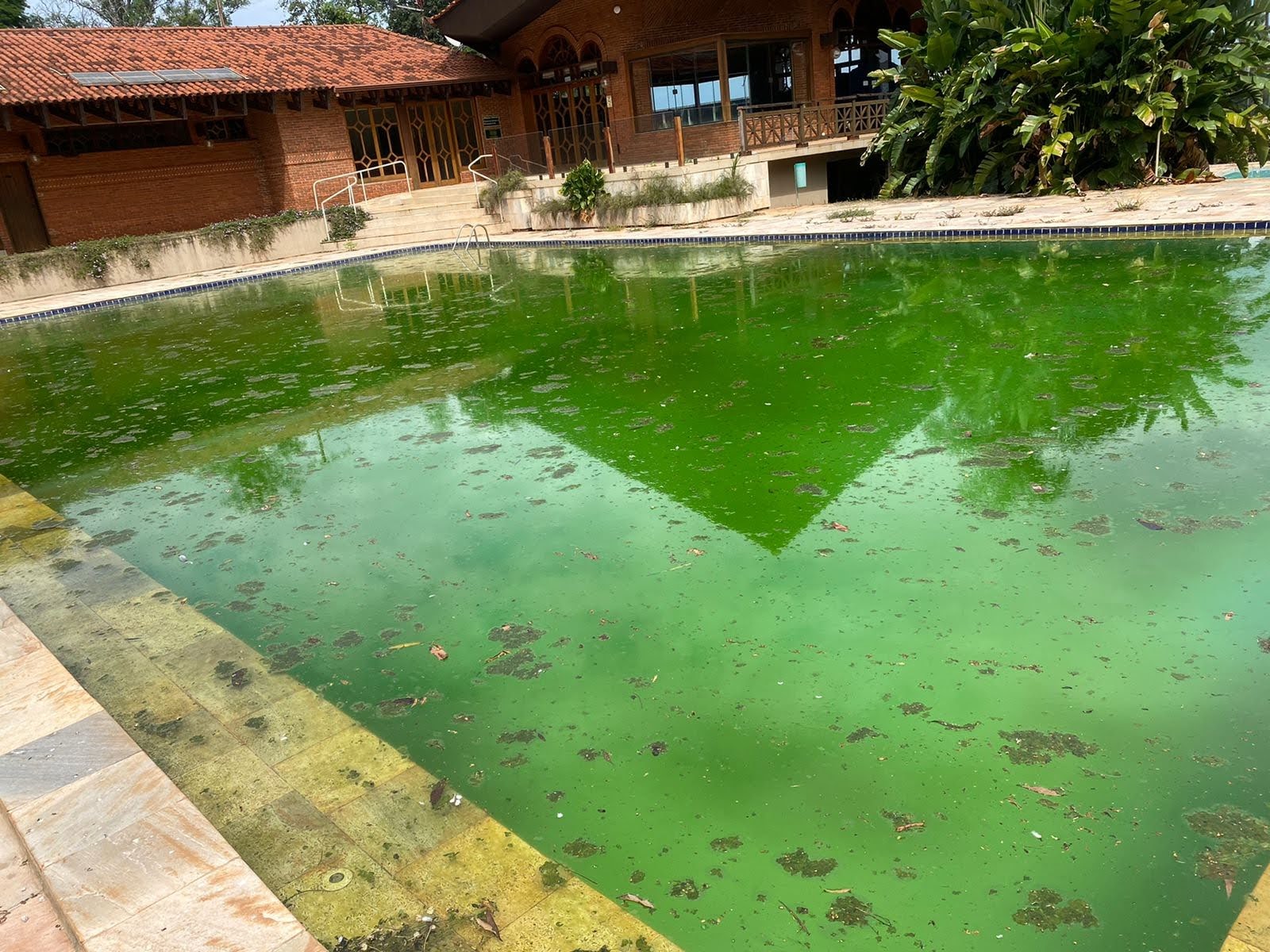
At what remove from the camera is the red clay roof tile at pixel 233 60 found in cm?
1597

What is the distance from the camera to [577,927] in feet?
6.72

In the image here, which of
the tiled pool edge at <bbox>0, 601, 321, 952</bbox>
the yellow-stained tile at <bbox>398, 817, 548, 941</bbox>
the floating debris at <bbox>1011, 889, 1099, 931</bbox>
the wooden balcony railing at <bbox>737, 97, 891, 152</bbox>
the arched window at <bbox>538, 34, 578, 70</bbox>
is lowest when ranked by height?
the floating debris at <bbox>1011, 889, 1099, 931</bbox>

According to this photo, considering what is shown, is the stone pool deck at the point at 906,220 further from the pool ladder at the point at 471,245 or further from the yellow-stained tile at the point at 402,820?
the yellow-stained tile at the point at 402,820

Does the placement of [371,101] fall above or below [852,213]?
above

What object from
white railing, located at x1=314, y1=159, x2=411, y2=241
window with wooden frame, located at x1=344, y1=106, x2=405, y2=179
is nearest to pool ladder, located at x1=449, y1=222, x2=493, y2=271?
white railing, located at x1=314, y1=159, x2=411, y2=241

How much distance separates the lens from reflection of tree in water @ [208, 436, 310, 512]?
5086 mm

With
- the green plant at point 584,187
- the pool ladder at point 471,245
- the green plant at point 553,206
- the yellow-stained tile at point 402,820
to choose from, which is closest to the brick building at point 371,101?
the green plant at point 553,206

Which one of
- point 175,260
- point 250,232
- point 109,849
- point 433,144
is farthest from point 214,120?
point 109,849

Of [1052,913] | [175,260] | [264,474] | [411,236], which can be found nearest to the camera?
[1052,913]

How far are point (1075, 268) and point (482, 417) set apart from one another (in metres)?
5.62

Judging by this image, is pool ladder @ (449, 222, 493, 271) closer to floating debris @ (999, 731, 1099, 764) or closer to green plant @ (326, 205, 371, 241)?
green plant @ (326, 205, 371, 241)

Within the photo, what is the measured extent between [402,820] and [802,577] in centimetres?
176

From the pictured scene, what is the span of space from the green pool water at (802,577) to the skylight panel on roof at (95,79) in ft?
36.3

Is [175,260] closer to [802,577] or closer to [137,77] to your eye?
[137,77]
